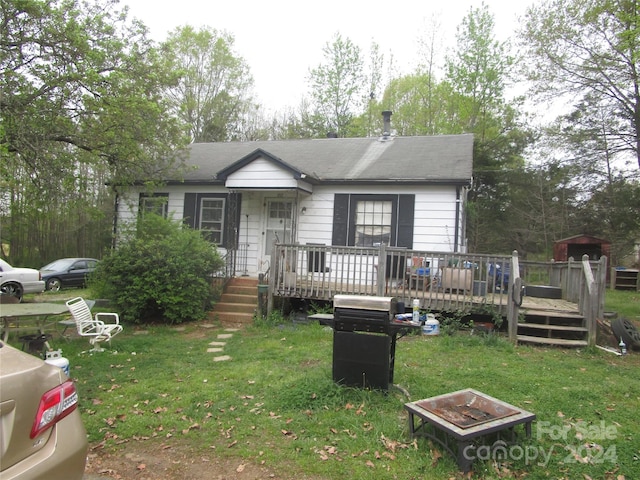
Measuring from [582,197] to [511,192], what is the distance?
10.1 ft

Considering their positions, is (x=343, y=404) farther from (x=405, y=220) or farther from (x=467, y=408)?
(x=405, y=220)

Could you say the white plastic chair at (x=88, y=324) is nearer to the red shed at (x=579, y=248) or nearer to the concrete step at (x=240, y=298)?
the concrete step at (x=240, y=298)

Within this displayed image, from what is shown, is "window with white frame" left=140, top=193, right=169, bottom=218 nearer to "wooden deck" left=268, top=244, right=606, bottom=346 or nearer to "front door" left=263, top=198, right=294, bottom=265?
"front door" left=263, top=198, right=294, bottom=265

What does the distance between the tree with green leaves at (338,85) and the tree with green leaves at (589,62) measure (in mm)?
10680

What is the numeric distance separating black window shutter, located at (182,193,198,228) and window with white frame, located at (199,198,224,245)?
213 millimetres

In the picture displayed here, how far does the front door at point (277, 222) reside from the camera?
10688mm

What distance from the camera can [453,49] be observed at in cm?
2125

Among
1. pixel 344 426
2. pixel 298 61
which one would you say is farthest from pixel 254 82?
pixel 344 426

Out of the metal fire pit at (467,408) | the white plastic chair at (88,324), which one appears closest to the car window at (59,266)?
the white plastic chair at (88,324)

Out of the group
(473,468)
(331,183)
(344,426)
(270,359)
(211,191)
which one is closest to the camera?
(473,468)

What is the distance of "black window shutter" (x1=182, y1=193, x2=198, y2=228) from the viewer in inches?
451

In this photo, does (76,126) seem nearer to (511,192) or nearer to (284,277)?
(284,277)

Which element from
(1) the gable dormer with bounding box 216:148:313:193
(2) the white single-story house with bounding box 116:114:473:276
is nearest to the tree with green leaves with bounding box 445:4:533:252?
(2) the white single-story house with bounding box 116:114:473:276

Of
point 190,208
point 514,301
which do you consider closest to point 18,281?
point 190,208
